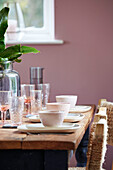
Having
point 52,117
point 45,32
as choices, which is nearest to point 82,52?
point 45,32

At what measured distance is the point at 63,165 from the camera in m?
0.99

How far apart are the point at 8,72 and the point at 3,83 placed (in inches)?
3.0

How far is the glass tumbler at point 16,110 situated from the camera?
1.38 m

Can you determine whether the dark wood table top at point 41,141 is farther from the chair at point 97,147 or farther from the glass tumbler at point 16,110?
the glass tumbler at point 16,110

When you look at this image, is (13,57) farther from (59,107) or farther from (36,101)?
(59,107)

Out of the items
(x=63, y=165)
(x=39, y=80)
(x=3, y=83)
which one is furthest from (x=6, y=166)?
(x=39, y=80)

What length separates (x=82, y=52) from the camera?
9.21ft

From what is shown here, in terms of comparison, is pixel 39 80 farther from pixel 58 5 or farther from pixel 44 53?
pixel 58 5

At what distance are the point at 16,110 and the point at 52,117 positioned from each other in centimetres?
27

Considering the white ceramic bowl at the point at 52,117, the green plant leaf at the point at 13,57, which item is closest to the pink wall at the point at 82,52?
the green plant leaf at the point at 13,57

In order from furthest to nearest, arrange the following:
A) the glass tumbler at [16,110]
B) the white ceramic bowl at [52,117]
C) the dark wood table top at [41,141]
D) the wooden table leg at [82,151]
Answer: the wooden table leg at [82,151] < the glass tumbler at [16,110] < the white ceramic bowl at [52,117] < the dark wood table top at [41,141]

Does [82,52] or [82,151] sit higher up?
[82,52]

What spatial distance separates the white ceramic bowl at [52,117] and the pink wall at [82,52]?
1633 mm

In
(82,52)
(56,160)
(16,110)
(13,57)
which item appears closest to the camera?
(56,160)
